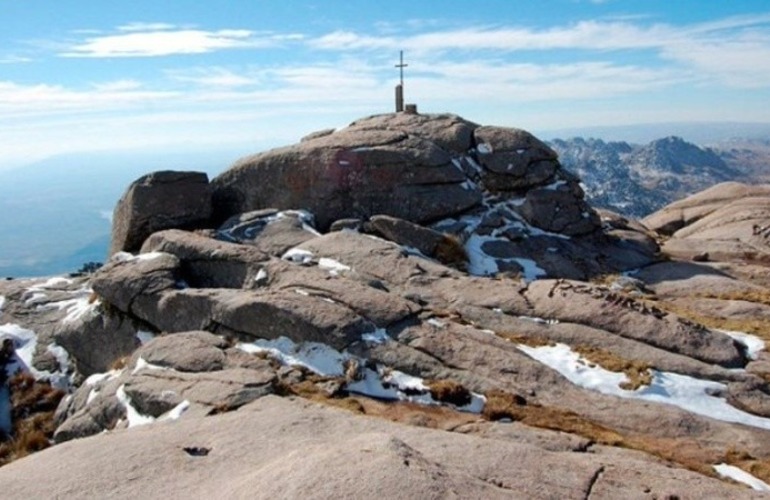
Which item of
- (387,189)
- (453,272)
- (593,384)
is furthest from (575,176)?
(593,384)

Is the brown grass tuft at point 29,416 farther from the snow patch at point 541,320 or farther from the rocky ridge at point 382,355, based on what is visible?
the snow patch at point 541,320

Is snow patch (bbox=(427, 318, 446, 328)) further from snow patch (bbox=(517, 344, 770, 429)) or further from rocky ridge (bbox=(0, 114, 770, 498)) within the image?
snow patch (bbox=(517, 344, 770, 429))

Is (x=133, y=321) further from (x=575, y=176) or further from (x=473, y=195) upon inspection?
(x=575, y=176)

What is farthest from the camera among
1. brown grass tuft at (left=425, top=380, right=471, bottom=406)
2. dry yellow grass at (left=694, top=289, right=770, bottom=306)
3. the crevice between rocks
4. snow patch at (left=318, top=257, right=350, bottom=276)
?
dry yellow grass at (left=694, top=289, right=770, bottom=306)

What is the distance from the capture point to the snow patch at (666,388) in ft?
54.9

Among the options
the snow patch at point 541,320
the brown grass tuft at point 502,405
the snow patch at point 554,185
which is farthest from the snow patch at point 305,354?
the snow patch at point 554,185

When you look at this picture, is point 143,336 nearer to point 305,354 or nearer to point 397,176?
point 305,354

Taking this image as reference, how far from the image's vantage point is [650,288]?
109ft

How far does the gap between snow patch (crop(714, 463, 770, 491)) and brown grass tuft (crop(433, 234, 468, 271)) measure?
774 inches

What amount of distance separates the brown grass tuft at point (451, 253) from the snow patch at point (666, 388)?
Answer: 1345 cm

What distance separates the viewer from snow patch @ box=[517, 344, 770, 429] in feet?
54.9

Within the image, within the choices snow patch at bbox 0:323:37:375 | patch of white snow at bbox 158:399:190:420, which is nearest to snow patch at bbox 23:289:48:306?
snow patch at bbox 0:323:37:375

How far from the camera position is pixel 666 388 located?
17750mm

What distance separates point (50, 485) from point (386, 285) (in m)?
15.9
